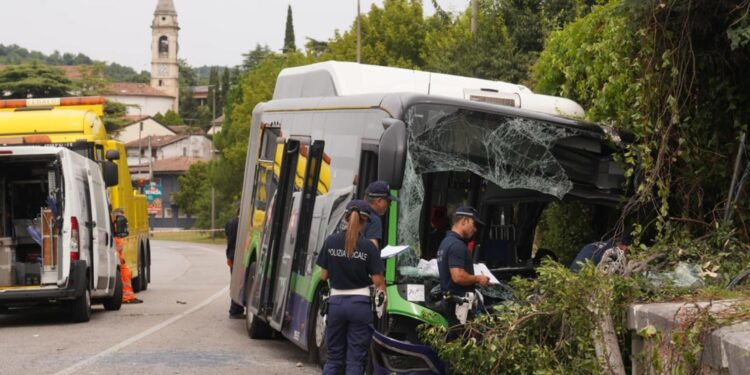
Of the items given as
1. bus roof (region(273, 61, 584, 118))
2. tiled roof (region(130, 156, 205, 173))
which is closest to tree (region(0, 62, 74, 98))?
tiled roof (region(130, 156, 205, 173))

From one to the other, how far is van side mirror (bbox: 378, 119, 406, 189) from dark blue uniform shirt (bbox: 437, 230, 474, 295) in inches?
22.7

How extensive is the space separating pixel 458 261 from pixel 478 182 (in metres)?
1.77

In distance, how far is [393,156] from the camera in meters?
9.57

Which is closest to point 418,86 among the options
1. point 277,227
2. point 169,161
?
point 277,227

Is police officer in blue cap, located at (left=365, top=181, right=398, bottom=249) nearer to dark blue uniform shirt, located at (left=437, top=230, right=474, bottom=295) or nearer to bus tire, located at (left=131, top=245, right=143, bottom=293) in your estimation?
dark blue uniform shirt, located at (left=437, top=230, right=474, bottom=295)

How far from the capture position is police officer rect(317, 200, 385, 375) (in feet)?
30.7

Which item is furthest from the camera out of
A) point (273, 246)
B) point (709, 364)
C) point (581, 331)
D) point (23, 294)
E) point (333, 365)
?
point (23, 294)

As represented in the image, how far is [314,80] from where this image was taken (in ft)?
48.9

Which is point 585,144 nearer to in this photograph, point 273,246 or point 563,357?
point 563,357

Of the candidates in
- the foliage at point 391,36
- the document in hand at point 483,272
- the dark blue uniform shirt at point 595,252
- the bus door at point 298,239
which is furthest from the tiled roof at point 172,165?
the document in hand at point 483,272

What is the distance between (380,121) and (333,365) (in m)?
2.32

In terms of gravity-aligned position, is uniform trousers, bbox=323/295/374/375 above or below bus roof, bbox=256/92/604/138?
below

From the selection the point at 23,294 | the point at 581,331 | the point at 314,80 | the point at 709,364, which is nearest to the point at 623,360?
the point at 581,331

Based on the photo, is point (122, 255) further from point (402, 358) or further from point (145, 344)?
point (402, 358)
